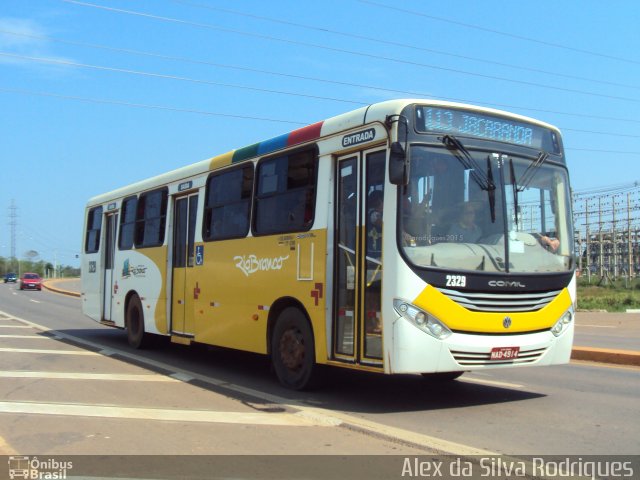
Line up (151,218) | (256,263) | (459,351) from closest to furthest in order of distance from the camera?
(459,351) → (256,263) → (151,218)

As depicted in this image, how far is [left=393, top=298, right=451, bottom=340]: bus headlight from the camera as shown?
22.1ft

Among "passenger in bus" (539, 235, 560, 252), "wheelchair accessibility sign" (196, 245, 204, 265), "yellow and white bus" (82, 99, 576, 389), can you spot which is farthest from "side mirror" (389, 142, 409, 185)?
Answer: "wheelchair accessibility sign" (196, 245, 204, 265)

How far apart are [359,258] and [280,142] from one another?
2.46 m

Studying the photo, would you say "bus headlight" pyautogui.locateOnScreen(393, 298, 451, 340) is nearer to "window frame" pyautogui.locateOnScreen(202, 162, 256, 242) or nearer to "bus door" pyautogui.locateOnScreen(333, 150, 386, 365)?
"bus door" pyautogui.locateOnScreen(333, 150, 386, 365)

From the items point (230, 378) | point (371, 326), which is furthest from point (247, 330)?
point (371, 326)

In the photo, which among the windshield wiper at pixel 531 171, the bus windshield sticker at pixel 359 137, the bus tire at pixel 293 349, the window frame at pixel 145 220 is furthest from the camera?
the window frame at pixel 145 220

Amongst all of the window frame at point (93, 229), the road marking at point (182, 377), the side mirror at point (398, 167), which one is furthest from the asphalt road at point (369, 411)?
the window frame at point (93, 229)

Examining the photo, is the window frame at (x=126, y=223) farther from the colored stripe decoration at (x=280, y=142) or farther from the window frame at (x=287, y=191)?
the window frame at (x=287, y=191)

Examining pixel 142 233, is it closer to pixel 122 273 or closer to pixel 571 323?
pixel 122 273

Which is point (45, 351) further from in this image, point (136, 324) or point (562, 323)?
point (562, 323)

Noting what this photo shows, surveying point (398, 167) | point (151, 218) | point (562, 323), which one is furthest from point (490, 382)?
point (151, 218)

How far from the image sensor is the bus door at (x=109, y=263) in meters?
15.0

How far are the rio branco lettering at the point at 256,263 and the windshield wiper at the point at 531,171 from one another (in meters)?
3.09

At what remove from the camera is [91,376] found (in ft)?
32.7
